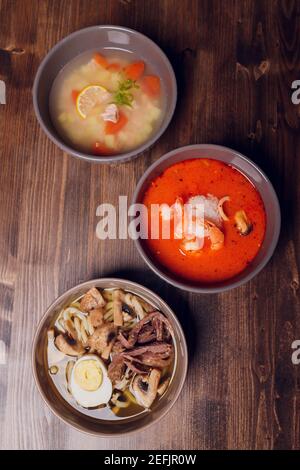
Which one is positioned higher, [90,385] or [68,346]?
[68,346]

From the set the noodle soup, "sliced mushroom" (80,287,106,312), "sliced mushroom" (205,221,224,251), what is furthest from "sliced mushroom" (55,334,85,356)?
"sliced mushroom" (205,221,224,251)

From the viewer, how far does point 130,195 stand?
181 cm

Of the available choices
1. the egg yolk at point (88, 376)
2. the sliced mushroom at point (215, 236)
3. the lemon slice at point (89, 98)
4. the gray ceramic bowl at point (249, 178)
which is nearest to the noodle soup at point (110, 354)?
the egg yolk at point (88, 376)

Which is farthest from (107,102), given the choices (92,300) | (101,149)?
(92,300)

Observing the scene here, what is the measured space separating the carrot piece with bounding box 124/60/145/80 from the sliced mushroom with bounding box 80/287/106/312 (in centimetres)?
73

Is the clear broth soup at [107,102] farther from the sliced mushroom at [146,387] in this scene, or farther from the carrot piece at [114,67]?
the sliced mushroom at [146,387]

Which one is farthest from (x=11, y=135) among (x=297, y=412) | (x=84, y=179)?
(x=297, y=412)

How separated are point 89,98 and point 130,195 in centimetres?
35

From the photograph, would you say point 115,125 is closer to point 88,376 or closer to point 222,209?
point 222,209

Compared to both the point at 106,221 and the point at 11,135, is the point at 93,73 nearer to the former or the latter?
the point at 11,135

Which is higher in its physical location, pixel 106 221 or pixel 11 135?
pixel 11 135

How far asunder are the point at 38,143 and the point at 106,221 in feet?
1.17

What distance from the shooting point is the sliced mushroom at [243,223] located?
5.57ft

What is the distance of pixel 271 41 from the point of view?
6.29ft
